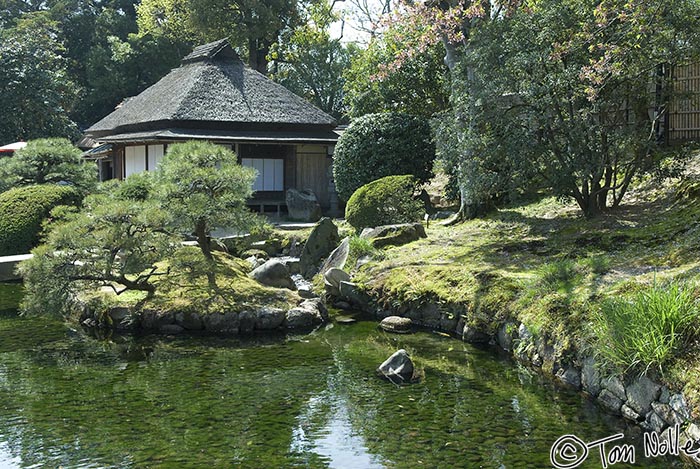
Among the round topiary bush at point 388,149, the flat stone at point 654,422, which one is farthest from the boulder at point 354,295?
the round topiary bush at point 388,149

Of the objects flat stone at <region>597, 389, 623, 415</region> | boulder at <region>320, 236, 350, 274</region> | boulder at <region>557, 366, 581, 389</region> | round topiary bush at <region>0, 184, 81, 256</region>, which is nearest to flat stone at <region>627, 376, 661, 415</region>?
flat stone at <region>597, 389, 623, 415</region>

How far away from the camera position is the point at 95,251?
10109 millimetres

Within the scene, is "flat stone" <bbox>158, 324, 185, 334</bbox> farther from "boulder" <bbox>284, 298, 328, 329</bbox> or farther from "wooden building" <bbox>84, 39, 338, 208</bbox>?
"wooden building" <bbox>84, 39, 338, 208</bbox>

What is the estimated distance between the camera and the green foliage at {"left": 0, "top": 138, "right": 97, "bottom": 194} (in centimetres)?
1858

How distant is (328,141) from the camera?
2197 centimetres

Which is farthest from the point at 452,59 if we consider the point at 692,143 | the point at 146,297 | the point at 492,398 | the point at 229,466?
the point at 229,466

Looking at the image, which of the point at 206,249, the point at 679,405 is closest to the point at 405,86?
the point at 206,249

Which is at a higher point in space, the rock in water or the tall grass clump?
the tall grass clump

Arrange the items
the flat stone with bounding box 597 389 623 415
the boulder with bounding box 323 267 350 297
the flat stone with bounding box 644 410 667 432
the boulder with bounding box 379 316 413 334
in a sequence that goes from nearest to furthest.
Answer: the flat stone with bounding box 644 410 667 432
the flat stone with bounding box 597 389 623 415
the boulder with bounding box 379 316 413 334
the boulder with bounding box 323 267 350 297

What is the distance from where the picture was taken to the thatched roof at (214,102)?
68.5 feet

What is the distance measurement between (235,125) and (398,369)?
14.5 m

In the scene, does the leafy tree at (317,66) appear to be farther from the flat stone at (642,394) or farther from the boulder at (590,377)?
the flat stone at (642,394)

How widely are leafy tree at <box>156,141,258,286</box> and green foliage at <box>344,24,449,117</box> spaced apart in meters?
9.84

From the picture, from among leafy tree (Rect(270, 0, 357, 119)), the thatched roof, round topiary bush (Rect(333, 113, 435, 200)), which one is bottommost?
round topiary bush (Rect(333, 113, 435, 200))
